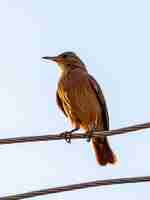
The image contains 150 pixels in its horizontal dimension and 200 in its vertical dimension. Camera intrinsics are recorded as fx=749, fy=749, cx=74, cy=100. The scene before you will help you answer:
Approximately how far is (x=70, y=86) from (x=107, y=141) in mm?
986

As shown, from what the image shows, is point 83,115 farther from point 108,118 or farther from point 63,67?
point 63,67

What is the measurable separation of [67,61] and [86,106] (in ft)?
5.42

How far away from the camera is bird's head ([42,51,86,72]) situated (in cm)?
1207

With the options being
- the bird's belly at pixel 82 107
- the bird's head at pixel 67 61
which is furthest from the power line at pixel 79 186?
the bird's head at pixel 67 61

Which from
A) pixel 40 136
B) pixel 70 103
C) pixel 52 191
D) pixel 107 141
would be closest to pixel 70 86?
pixel 70 103

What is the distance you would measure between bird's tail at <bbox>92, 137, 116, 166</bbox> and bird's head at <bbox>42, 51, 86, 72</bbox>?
4.61 feet

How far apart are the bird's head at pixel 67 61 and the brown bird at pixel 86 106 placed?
2.08 feet

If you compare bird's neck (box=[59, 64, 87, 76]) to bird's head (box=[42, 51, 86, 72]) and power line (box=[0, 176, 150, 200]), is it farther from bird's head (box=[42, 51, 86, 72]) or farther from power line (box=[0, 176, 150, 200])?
power line (box=[0, 176, 150, 200])

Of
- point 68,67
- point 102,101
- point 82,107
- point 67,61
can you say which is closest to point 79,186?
point 82,107

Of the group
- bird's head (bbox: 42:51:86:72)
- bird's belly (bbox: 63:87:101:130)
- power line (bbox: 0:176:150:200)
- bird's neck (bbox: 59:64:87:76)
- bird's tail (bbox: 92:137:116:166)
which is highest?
bird's head (bbox: 42:51:86:72)

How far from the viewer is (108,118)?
11023 millimetres

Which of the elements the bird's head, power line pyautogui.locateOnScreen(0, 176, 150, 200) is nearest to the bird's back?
the bird's head

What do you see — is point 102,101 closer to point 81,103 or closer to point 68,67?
point 81,103

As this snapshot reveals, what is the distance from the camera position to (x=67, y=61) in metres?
12.3
